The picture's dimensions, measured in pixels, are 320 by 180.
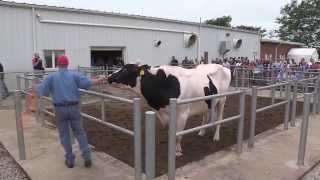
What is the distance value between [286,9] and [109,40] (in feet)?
127

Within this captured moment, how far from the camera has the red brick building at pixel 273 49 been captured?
99.1 ft

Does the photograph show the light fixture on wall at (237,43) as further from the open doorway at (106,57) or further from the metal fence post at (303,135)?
the metal fence post at (303,135)

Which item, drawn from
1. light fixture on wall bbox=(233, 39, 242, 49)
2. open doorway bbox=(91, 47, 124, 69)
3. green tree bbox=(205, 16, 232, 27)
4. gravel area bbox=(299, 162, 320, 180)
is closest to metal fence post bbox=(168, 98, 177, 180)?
gravel area bbox=(299, 162, 320, 180)

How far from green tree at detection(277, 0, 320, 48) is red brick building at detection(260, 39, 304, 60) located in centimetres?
1293

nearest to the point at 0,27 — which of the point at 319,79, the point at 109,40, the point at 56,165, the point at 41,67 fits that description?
the point at 41,67

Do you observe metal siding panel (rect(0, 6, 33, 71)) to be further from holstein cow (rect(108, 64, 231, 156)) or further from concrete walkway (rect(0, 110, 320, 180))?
holstein cow (rect(108, 64, 231, 156))

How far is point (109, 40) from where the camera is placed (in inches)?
625

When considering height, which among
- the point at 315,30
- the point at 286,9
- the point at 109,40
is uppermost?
the point at 286,9

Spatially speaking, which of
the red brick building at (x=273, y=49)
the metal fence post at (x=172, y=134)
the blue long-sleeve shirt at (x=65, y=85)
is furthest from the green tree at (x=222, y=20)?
the metal fence post at (x=172, y=134)

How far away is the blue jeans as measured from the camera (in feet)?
14.9

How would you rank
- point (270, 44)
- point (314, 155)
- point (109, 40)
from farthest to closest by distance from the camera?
point (270, 44) → point (109, 40) → point (314, 155)

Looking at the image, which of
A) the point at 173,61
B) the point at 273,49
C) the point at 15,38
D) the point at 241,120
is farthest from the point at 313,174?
the point at 273,49

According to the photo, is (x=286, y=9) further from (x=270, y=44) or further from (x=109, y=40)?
(x=109, y=40)

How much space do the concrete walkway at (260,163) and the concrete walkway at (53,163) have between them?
0.91 meters
